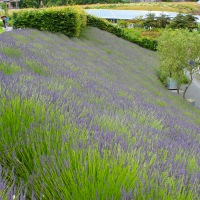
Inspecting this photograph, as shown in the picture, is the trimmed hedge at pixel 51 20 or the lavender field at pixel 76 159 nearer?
the lavender field at pixel 76 159

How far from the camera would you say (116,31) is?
36.8m

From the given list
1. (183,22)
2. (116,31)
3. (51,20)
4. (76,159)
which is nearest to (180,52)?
(51,20)

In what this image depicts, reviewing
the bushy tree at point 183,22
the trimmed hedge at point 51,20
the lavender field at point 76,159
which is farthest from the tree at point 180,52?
the bushy tree at point 183,22

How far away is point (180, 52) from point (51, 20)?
30.0 feet

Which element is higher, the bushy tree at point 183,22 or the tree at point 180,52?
the tree at point 180,52

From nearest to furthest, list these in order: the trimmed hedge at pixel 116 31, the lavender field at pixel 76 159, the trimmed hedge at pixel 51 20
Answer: the lavender field at pixel 76 159 < the trimmed hedge at pixel 51 20 < the trimmed hedge at pixel 116 31

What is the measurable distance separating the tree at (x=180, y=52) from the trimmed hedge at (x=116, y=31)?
1473 centimetres

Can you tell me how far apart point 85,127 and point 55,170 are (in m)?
0.92

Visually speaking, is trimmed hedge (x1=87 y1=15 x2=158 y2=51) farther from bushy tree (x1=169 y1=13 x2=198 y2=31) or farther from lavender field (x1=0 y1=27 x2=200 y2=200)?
lavender field (x1=0 y1=27 x2=200 y2=200)

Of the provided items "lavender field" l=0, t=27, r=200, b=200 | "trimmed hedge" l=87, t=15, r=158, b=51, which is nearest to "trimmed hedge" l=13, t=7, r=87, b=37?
"trimmed hedge" l=87, t=15, r=158, b=51

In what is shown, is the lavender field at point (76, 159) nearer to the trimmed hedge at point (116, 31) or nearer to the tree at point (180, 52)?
the tree at point (180, 52)

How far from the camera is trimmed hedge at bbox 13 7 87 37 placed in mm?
22625

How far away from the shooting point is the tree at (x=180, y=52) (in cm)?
1809

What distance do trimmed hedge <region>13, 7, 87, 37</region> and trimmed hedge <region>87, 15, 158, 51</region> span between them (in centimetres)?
955
